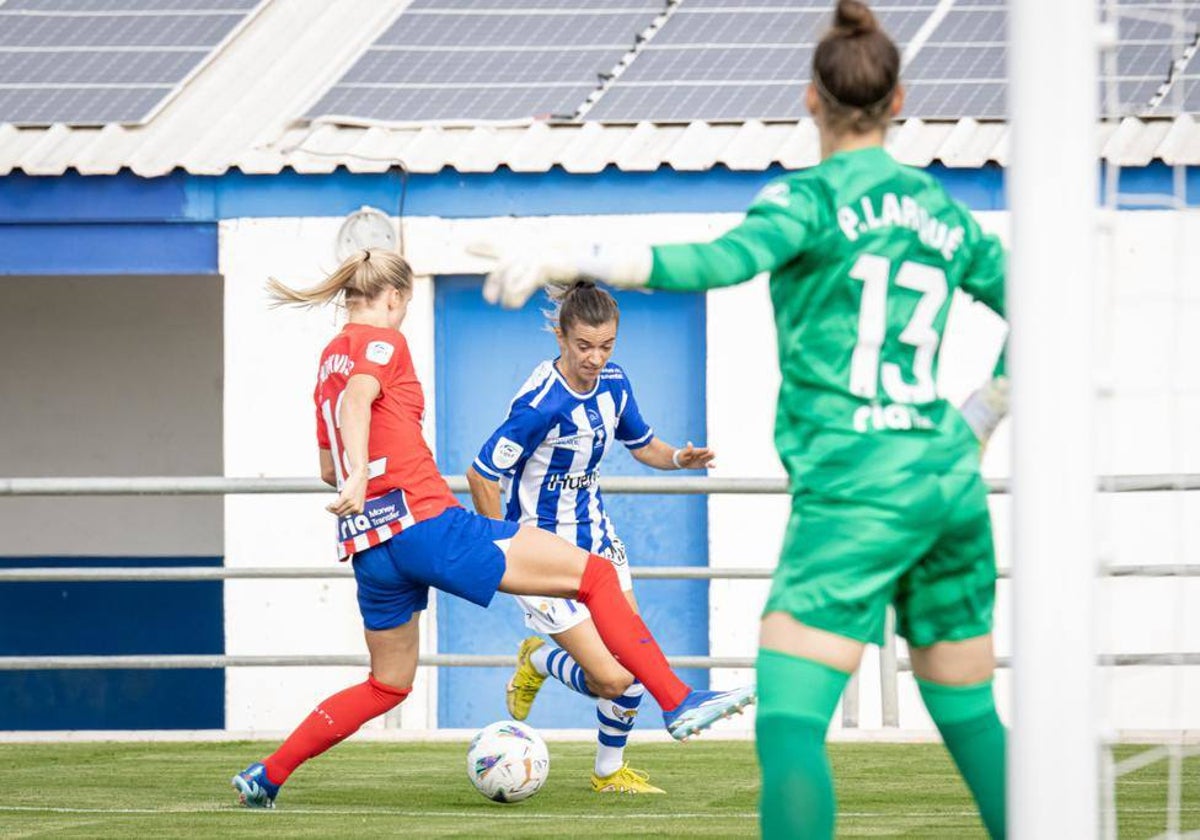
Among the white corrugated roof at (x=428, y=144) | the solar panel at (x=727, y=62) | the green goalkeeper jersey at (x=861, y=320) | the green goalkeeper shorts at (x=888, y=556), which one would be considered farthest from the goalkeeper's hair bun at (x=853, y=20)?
the solar panel at (x=727, y=62)

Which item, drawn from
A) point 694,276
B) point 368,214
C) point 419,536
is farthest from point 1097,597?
point 368,214

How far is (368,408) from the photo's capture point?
19.2 feet

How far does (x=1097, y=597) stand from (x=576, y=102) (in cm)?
811

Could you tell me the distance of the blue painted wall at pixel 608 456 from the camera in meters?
11.1

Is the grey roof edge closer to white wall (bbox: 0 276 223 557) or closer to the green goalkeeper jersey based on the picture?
white wall (bbox: 0 276 223 557)

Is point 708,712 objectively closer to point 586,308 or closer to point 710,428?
point 586,308

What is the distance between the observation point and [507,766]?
20.8 ft

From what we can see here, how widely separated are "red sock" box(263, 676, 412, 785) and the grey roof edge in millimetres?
5077

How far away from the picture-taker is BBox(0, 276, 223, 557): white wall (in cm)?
1368

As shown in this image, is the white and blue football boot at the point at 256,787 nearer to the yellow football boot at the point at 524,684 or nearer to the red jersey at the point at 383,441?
the red jersey at the point at 383,441

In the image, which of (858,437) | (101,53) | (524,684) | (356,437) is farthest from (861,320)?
(101,53)

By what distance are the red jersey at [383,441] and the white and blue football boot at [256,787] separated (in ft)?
2.43

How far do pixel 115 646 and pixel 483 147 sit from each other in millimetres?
4844

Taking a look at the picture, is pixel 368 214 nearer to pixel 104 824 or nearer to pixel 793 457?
pixel 104 824
